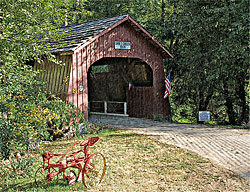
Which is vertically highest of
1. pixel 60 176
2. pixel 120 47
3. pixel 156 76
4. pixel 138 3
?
pixel 138 3

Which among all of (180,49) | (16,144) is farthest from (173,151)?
(180,49)

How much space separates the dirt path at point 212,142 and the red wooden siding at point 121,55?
2.42 m

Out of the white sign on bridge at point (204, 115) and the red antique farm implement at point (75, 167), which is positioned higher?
the white sign on bridge at point (204, 115)

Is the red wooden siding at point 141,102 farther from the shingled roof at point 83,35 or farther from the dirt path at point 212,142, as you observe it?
the shingled roof at point 83,35

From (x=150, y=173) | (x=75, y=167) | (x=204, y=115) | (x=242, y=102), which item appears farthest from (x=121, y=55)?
(x=75, y=167)

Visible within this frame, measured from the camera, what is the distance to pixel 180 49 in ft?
62.4

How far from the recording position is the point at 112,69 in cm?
1838

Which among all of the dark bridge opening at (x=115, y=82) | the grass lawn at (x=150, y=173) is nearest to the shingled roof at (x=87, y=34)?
the dark bridge opening at (x=115, y=82)

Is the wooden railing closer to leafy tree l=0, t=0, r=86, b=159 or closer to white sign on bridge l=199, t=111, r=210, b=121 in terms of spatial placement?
white sign on bridge l=199, t=111, r=210, b=121

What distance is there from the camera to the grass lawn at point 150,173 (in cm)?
654

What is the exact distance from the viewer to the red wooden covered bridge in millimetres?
12500

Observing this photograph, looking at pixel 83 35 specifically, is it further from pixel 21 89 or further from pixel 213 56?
pixel 213 56

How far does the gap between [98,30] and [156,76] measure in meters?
4.34

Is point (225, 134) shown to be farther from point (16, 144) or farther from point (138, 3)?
point (138, 3)
